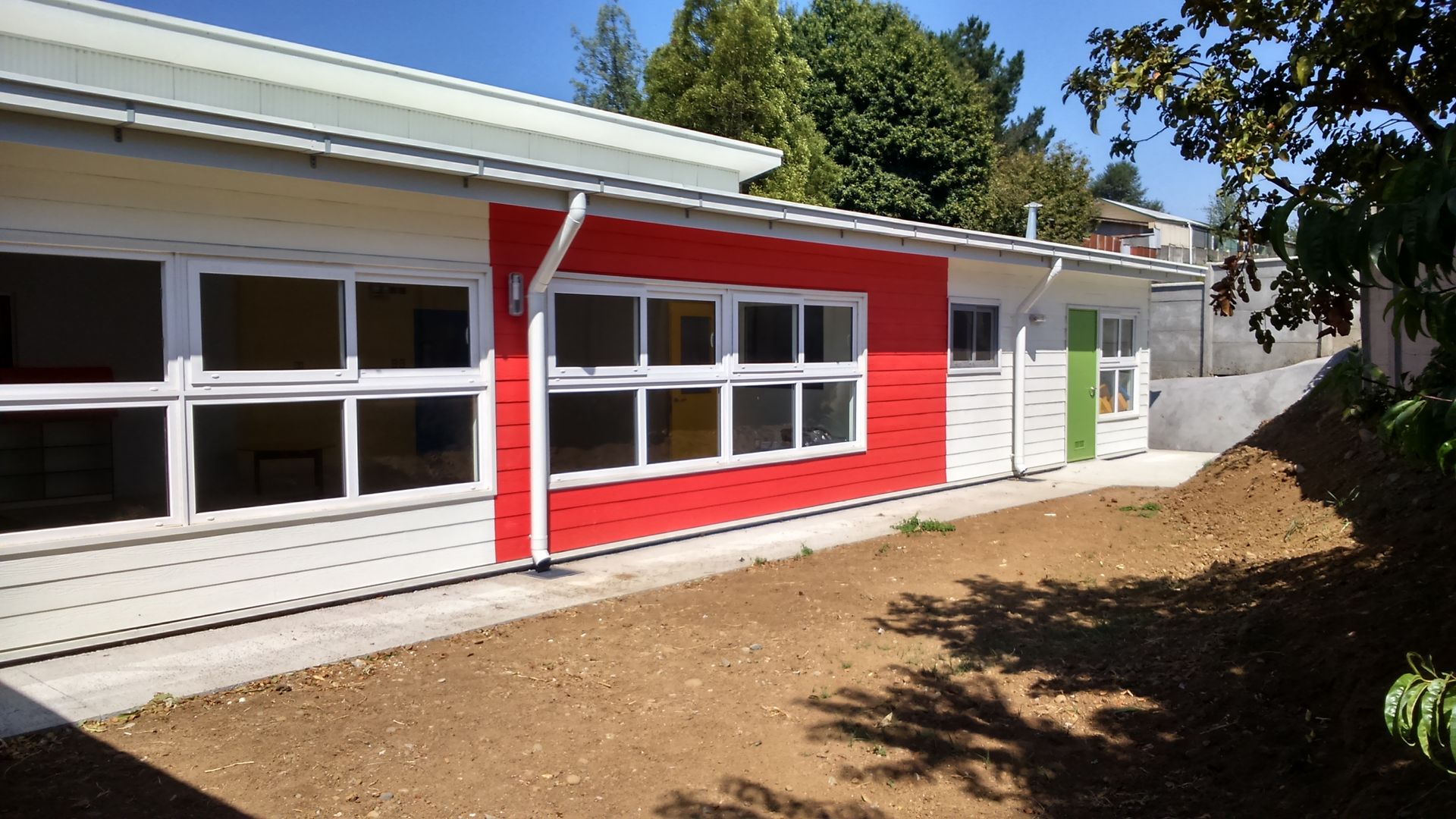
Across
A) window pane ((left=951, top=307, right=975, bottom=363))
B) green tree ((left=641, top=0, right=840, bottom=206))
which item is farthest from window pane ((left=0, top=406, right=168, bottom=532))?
Result: green tree ((left=641, top=0, right=840, bottom=206))

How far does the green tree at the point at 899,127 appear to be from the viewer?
26.5 metres

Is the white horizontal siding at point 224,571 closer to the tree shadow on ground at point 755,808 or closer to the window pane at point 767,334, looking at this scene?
the window pane at point 767,334

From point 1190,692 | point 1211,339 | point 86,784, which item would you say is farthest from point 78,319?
point 1211,339

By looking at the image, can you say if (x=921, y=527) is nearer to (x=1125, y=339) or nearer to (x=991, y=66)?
(x=1125, y=339)

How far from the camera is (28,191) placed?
4965 mm

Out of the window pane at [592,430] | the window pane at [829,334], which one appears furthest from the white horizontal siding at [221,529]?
the window pane at [829,334]

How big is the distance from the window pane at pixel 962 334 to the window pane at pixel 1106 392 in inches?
134

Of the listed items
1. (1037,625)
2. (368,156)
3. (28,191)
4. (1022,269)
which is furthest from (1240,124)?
(1022,269)

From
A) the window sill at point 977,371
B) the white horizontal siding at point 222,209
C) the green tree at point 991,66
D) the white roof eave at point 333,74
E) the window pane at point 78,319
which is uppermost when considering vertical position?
the green tree at point 991,66

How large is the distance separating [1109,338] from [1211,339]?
4.96 meters

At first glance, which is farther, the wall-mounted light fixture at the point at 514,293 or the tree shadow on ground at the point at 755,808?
the wall-mounted light fixture at the point at 514,293

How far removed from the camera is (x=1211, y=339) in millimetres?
18047

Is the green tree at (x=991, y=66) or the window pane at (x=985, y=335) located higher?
the green tree at (x=991, y=66)

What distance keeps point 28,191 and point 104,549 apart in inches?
74.9
